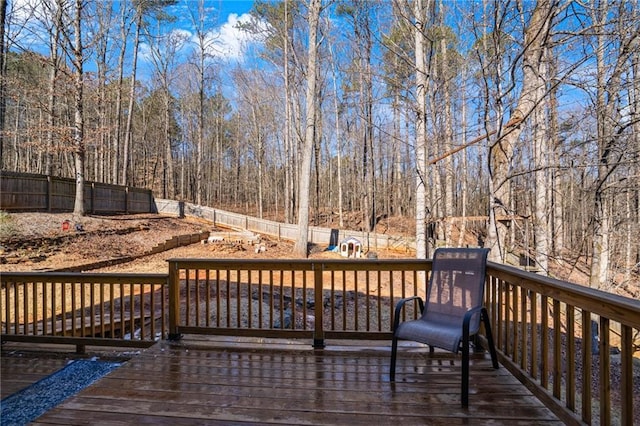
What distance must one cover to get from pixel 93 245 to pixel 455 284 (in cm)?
962

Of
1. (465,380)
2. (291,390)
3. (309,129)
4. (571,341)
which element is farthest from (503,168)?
(309,129)

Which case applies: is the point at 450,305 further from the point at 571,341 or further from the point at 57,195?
the point at 57,195

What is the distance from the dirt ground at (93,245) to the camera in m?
7.71

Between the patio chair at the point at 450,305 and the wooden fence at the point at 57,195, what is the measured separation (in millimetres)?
12096

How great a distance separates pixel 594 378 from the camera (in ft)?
17.9

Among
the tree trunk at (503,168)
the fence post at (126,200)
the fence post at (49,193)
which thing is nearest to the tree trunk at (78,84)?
the fence post at (49,193)

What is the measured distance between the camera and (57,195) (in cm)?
1191

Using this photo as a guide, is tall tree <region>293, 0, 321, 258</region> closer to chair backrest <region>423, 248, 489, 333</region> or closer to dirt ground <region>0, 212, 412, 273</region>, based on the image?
dirt ground <region>0, 212, 412, 273</region>

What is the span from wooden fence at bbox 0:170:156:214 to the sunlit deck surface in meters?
9.66

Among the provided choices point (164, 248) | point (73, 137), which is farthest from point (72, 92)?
point (164, 248)

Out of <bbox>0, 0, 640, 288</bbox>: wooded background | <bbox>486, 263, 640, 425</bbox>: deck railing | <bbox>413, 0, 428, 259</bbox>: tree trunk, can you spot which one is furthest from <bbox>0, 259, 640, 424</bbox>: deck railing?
<bbox>413, 0, 428, 259</bbox>: tree trunk

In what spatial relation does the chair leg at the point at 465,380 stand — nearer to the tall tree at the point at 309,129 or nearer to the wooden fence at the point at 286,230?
the tall tree at the point at 309,129

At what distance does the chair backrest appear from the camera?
2.62 metres

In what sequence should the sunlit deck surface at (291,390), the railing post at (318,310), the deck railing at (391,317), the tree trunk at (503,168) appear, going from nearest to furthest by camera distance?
the deck railing at (391,317)
the sunlit deck surface at (291,390)
the railing post at (318,310)
the tree trunk at (503,168)
